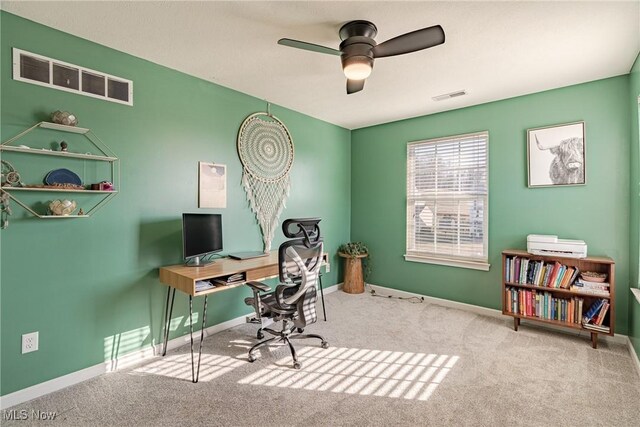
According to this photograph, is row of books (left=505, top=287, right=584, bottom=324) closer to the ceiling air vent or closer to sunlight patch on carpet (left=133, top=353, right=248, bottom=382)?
the ceiling air vent

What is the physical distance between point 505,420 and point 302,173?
3242 millimetres

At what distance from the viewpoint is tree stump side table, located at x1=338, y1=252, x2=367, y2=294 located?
4.52 m

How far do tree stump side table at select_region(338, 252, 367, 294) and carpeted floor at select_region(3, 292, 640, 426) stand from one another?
142 cm

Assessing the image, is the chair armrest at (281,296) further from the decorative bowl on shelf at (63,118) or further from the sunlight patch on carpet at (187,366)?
the decorative bowl on shelf at (63,118)

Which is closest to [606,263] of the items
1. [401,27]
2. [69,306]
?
[401,27]

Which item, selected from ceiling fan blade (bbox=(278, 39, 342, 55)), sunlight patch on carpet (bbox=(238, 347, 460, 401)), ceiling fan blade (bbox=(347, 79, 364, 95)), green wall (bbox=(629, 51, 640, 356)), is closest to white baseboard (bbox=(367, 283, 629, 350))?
green wall (bbox=(629, 51, 640, 356))

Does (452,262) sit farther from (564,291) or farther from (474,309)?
(564,291)

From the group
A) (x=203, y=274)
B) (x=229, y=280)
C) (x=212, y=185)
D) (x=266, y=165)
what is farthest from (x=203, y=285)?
(x=266, y=165)

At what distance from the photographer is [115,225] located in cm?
241

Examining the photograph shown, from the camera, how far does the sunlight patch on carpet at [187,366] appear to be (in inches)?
91.4

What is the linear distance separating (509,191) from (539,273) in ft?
3.21

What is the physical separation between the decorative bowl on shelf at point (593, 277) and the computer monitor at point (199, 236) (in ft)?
11.5

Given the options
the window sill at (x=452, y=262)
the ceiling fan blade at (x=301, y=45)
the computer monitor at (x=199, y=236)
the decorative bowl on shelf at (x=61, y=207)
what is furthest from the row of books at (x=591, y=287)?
the decorative bowl on shelf at (x=61, y=207)

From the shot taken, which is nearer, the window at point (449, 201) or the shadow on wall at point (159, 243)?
the shadow on wall at point (159, 243)
